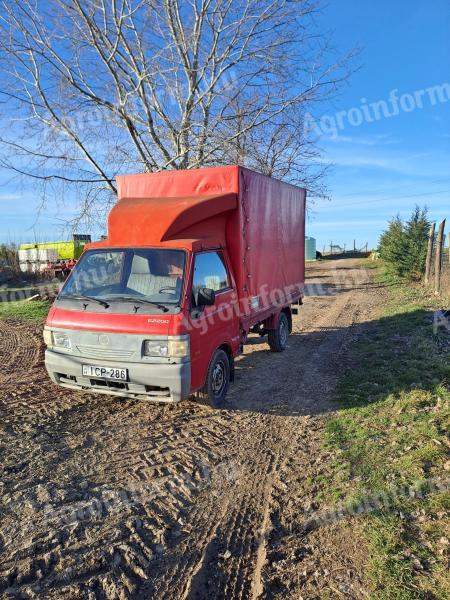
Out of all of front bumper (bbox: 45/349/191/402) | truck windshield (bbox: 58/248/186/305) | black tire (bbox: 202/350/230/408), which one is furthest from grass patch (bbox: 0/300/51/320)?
black tire (bbox: 202/350/230/408)

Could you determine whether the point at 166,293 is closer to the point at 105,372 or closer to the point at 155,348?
the point at 155,348

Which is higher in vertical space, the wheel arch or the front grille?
the front grille

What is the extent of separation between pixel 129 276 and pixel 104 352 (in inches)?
41.0

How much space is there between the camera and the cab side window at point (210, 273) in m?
5.14

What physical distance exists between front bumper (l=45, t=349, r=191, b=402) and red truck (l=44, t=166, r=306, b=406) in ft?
0.04

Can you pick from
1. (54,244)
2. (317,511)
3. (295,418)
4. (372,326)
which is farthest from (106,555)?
(54,244)

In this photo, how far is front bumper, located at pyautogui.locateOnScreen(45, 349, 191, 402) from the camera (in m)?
4.50

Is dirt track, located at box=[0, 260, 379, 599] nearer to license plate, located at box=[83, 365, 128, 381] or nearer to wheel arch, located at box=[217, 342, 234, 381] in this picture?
wheel arch, located at box=[217, 342, 234, 381]

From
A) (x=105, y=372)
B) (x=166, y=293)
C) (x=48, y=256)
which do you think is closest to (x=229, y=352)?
(x=166, y=293)

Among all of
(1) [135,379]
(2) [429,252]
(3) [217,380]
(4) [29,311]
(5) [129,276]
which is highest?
(2) [429,252]

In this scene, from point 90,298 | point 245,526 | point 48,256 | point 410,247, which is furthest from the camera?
point 48,256

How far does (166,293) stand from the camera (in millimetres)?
4891

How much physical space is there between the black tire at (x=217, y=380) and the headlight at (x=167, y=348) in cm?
75

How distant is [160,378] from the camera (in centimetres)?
451
